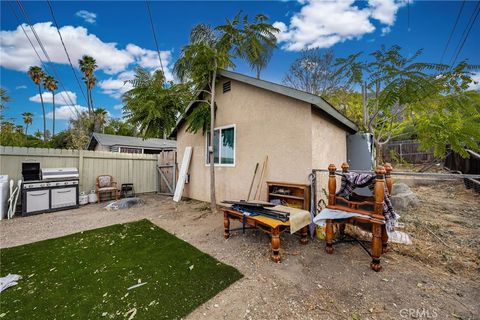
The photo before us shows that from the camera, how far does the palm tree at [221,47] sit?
15.4 feet

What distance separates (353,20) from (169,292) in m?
8.67

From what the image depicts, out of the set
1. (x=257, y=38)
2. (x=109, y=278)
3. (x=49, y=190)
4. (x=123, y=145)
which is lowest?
(x=109, y=278)

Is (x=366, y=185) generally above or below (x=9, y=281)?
above

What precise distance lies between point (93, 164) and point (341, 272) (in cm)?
869

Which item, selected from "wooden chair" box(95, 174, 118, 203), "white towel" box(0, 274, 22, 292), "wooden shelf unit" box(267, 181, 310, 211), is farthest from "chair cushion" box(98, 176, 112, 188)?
"wooden shelf unit" box(267, 181, 310, 211)

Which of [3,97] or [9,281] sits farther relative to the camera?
[3,97]

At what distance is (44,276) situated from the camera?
8.38ft

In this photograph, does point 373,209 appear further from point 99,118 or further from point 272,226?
point 99,118

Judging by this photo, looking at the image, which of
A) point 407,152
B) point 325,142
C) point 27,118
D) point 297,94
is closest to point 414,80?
point 325,142

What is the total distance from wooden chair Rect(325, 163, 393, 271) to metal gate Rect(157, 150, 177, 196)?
671 cm

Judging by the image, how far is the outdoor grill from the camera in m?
5.29

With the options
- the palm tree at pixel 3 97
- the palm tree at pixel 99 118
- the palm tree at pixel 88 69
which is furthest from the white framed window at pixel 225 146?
the palm tree at pixel 99 118

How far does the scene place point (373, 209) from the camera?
8.73 ft

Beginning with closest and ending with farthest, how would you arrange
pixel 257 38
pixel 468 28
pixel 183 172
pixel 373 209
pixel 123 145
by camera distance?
pixel 373 209, pixel 257 38, pixel 468 28, pixel 183 172, pixel 123 145
